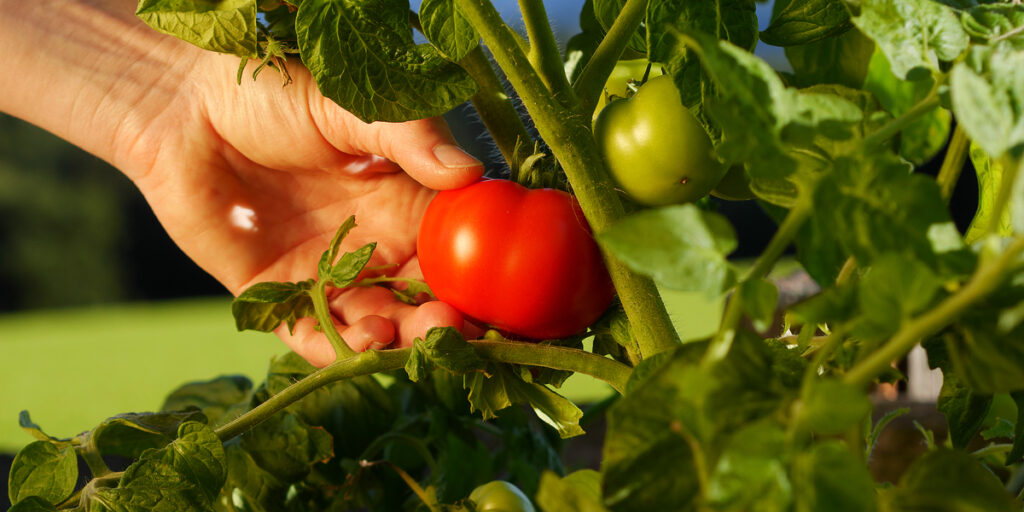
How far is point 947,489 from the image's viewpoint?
161 mm

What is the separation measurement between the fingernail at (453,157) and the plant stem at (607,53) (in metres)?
0.08

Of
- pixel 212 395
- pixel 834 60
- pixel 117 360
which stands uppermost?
pixel 834 60

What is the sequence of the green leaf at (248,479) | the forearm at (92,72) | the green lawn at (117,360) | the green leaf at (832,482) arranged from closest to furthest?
the green leaf at (832,482) < the green leaf at (248,479) < the forearm at (92,72) < the green lawn at (117,360)

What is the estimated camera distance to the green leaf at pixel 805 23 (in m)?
0.30

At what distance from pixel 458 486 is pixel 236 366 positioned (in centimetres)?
308

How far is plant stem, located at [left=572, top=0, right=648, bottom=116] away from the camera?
0.32m

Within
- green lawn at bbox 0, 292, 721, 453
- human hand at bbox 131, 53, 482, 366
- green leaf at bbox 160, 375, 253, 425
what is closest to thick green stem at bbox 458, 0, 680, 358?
human hand at bbox 131, 53, 482, 366

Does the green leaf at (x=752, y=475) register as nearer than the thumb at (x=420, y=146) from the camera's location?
Yes

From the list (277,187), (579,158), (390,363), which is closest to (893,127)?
(579,158)

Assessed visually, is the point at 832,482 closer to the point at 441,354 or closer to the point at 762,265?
the point at 762,265

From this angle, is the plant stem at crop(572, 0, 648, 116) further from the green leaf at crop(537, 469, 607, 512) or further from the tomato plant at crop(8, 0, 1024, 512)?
the green leaf at crop(537, 469, 607, 512)

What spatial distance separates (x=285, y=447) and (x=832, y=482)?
37cm

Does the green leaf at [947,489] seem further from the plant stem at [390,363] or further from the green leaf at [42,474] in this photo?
the green leaf at [42,474]

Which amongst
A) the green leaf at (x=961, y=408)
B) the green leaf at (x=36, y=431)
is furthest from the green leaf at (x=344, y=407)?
the green leaf at (x=961, y=408)
